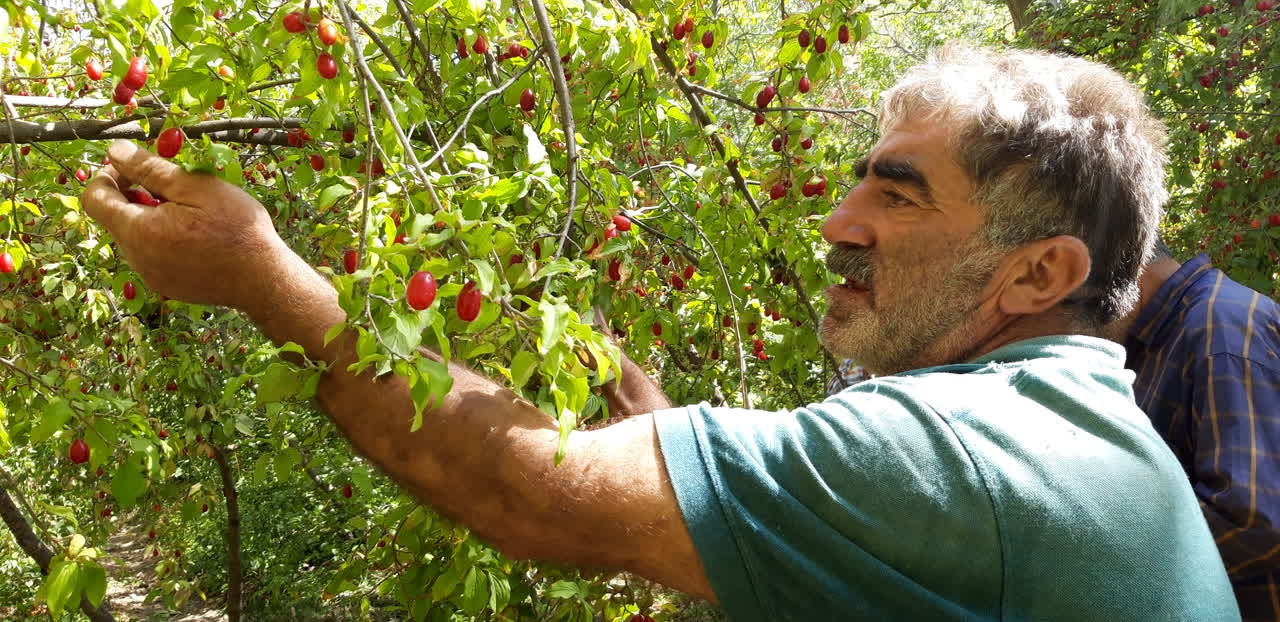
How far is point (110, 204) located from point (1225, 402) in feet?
7.13

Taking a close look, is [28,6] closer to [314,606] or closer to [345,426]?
[345,426]

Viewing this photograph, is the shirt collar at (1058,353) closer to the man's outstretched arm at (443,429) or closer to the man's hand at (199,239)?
the man's outstretched arm at (443,429)

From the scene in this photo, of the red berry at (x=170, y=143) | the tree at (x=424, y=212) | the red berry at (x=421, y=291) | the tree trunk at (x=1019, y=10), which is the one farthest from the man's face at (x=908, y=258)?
the tree trunk at (x=1019, y=10)

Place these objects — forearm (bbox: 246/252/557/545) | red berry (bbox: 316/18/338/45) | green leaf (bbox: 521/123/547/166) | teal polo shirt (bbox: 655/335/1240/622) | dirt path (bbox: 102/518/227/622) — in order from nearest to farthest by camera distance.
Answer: teal polo shirt (bbox: 655/335/1240/622) < forearm (bbox: 246/252/557/545) < red berry (bbox: 316/18/338/45) < green leaf (bbox: 521/123/547/166) < dirt path (bbox: 102/518/227/622)

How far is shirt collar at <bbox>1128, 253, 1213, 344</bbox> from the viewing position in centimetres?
226

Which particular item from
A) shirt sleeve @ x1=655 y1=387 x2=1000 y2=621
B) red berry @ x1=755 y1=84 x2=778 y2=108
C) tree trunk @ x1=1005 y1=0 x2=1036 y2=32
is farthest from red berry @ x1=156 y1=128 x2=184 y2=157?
tree trunk @ x1=1005 y1=0 x2=1036 y2=32

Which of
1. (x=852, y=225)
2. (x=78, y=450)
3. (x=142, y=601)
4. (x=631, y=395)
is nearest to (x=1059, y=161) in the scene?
(x=852, y=225)

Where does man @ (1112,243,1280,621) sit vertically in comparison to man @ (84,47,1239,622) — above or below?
below

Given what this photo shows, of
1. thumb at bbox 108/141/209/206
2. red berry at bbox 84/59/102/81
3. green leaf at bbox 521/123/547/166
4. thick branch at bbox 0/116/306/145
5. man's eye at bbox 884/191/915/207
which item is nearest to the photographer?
thumb at bbox 108/141/209/206

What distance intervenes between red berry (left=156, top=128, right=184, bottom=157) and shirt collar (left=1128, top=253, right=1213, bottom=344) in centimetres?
214

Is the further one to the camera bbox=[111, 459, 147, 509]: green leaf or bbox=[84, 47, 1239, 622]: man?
bbox=[111, 459, 147, 509]: green leaf

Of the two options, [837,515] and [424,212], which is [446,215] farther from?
[837,515]

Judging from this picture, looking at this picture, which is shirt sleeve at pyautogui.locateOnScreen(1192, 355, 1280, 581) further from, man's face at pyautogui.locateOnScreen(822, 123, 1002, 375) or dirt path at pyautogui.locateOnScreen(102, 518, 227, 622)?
dirt path at pyautogui.locateOnScreen(102, 518, 227, 622)

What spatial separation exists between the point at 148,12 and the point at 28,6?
0.20 meters
